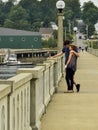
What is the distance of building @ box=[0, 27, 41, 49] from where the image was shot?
5384 inches

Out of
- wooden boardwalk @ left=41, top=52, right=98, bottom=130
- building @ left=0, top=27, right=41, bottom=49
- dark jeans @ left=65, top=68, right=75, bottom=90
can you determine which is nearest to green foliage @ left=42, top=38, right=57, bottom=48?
building @ left=0, top=27, right=41, bottom=49

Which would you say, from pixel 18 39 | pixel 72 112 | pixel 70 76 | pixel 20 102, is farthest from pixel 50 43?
pixel 20 102

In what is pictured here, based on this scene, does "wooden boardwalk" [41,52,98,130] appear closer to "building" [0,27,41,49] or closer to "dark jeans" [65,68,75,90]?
"dark jeans" [65,68,75,90]

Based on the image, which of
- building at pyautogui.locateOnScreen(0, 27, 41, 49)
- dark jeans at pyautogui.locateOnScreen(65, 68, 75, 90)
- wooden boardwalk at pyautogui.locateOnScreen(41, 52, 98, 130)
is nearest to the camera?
wooden boardwalk at pyautogui.locateOnScreen(41, 52, 98, 130)

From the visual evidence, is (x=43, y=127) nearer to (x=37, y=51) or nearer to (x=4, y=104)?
(x=4, y=104)

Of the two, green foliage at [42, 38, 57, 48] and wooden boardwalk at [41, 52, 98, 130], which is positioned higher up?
wooden boardwalk at [41, 52, 98, 130]

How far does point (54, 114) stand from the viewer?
39.6 feet

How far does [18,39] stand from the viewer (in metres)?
139

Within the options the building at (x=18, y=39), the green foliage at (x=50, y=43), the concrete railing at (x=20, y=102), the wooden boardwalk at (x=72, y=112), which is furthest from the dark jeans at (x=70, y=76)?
the green foliage at (x=50, y=43)

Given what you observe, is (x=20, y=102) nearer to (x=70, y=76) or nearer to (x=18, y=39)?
(x=70, y=76)

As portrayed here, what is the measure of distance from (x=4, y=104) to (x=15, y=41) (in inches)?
5271

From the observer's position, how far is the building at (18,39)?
137m

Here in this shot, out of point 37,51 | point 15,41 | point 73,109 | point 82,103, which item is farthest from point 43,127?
point 15,41

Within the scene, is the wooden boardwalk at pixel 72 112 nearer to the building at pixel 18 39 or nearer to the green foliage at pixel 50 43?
the building at pixel 18 39
